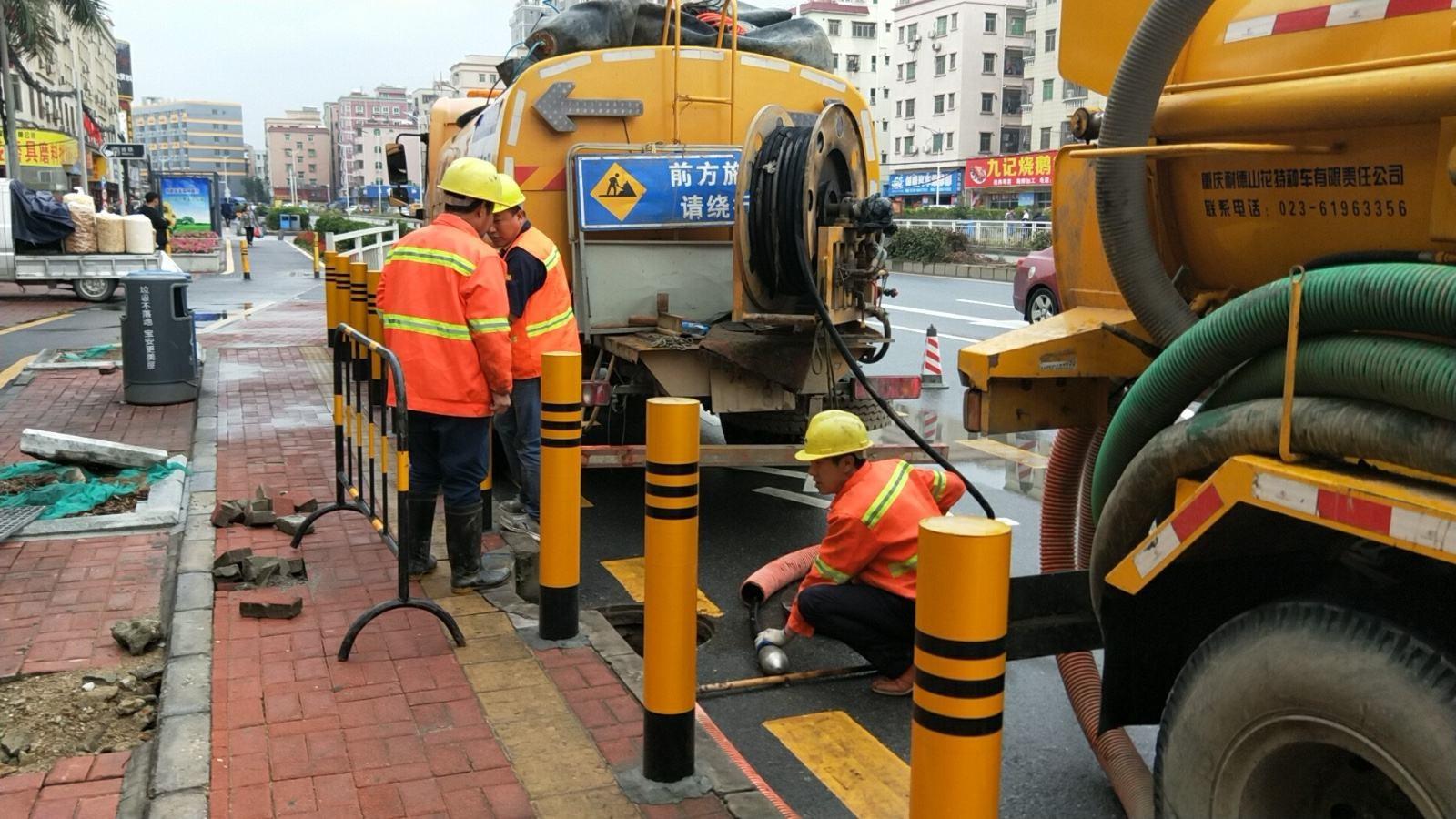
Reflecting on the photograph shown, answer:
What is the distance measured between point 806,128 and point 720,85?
5.06ft

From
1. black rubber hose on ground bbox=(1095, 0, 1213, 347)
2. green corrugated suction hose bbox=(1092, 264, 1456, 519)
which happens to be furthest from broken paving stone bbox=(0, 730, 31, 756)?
black rubber hose on ground bbox=(1095, 0, 1213, 347)

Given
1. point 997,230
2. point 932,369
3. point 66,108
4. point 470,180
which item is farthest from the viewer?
point 66,108

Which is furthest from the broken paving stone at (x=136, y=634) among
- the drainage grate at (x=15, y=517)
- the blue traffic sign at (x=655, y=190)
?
the blue traffic sign at (x=655, y=190)

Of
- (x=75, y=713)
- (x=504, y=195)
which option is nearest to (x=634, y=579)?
(x=504, y=195)

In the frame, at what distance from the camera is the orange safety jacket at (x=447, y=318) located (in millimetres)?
5004

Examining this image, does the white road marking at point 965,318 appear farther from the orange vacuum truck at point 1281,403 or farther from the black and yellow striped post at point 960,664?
the black and yellow striped post at point 960,664

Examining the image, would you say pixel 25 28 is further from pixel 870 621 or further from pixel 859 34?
pixel 859 34

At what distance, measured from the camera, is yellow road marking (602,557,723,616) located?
5539 millimetres

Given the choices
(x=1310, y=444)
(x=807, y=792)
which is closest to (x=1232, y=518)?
(x=1310, y=444)

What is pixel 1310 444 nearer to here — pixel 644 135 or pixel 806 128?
pixel 806 128

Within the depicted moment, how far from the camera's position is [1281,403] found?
7.75ft

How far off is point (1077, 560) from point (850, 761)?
105 cm

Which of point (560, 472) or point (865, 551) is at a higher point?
point (560, 472)

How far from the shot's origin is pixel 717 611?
5527 mm
